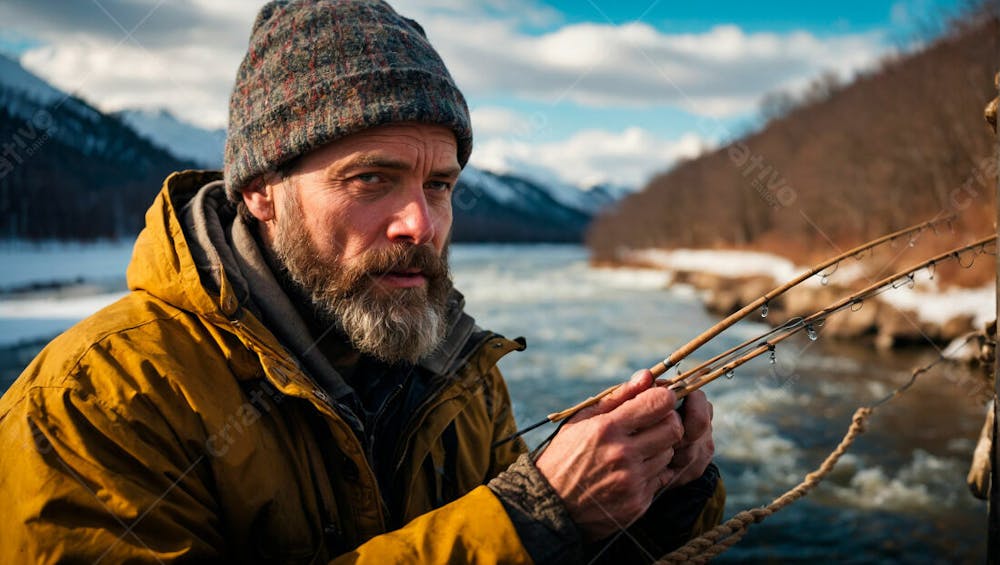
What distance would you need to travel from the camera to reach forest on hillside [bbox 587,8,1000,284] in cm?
2352

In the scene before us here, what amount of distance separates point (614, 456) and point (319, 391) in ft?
2.49

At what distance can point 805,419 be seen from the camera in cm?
984

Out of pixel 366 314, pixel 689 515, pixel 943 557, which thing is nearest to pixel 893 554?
pixel 943 557

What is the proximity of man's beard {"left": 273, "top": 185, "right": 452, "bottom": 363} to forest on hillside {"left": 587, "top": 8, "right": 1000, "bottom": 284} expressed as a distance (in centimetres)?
780

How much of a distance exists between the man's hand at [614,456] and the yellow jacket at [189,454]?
0.60ft

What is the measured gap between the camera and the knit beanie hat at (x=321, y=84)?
1.92 metres

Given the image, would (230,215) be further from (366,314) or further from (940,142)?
(940,142)

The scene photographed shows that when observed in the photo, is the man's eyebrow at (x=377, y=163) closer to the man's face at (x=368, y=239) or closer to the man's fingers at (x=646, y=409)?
the man's face at (x=368, y=239)

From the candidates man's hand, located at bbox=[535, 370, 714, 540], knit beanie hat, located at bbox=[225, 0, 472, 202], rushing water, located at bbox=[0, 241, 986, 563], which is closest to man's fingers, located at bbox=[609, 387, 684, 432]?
man's hand, located at bbox=[535, 370, 714, 540]

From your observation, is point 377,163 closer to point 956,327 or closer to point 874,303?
Answer: point 956,327

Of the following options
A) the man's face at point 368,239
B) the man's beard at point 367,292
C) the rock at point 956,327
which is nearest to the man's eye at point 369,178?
the man's face at point 368,239

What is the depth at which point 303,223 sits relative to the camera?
1.97 metres

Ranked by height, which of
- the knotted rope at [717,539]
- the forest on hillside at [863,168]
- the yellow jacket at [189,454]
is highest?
the forest on hillside at [863,168]

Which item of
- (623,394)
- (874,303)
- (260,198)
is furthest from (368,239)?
(874,303)
